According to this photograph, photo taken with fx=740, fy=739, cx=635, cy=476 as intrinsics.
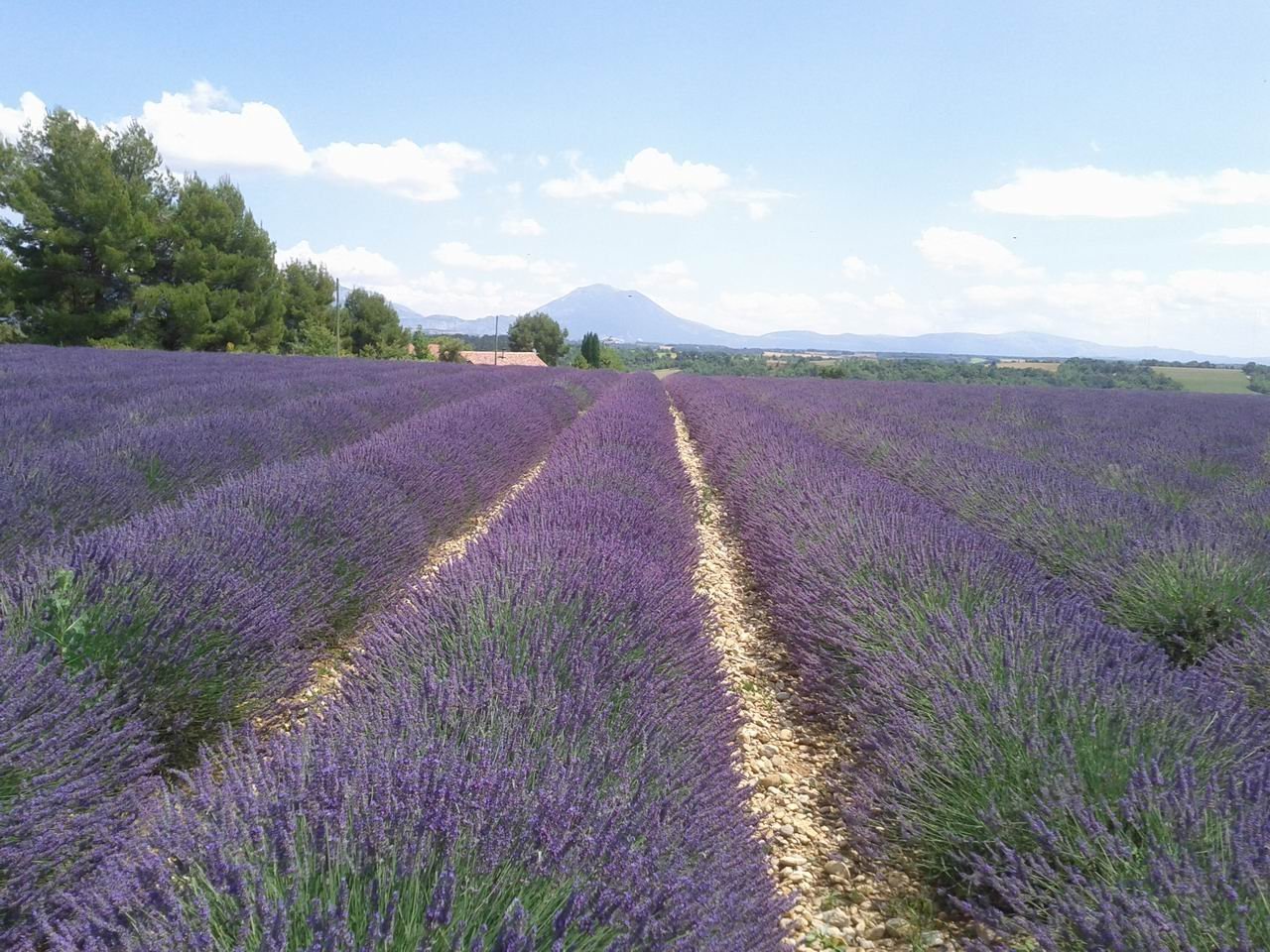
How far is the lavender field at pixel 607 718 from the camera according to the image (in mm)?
1057

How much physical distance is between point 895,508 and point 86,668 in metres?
Result: 3.42

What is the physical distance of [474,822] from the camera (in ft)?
3.59

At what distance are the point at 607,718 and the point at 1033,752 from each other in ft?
3.26

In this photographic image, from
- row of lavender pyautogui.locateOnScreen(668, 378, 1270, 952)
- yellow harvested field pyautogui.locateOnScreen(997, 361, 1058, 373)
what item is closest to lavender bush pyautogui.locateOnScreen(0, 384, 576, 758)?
row of lavender pyautogui.locateOnScreen(668, 378, 1270, 952)

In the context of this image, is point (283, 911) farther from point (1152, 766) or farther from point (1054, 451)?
point (1054, 451)

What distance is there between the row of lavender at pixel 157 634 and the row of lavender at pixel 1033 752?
172cm

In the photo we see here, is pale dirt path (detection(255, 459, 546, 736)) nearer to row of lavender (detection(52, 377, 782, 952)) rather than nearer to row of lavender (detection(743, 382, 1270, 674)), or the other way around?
row of lavender (detection(52, 377, 782, 952))

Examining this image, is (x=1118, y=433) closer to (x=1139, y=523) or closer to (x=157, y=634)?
(x=1139, y=523)

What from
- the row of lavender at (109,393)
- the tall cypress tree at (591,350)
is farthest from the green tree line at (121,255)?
the tall cypress tree at (591,350)

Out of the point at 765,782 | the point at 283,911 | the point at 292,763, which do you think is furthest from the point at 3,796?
the point at 765,782

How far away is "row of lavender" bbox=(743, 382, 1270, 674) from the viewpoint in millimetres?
3125

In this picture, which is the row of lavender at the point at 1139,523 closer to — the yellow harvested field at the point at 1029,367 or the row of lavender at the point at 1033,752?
the row of lavender at the point at 1033,752

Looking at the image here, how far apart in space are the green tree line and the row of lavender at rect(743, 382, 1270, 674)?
24689 mm

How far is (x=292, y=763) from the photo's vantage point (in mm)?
1258
